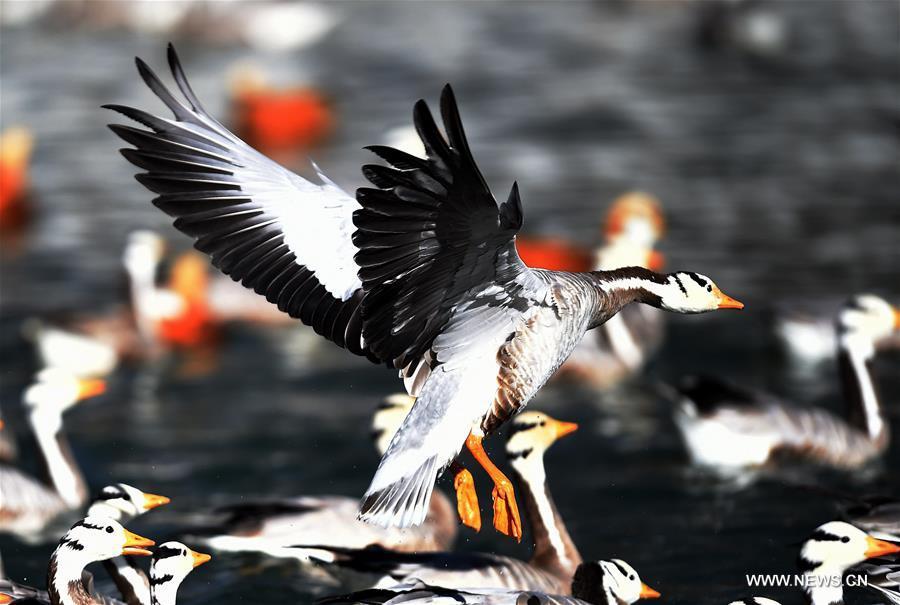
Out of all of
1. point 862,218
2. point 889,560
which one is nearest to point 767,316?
point 862,218

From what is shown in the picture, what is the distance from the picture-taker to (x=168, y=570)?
6234mm

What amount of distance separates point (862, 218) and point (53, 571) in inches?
374

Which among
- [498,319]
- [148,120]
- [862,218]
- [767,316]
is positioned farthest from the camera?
[862,218]

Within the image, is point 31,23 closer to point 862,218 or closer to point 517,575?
point 862,218

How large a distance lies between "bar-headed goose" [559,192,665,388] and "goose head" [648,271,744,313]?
3888mm

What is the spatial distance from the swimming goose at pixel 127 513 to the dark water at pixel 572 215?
48 cm

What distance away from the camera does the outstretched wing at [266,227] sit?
6.67m

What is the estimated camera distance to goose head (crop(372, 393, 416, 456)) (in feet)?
27.3

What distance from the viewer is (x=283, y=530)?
24.9 feet

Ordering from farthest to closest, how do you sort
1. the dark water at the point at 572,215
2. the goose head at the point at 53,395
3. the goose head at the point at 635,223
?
the goose head at the point at 635,223 < the goose head at the point at 53,395 < the dark water at the point at 572,215

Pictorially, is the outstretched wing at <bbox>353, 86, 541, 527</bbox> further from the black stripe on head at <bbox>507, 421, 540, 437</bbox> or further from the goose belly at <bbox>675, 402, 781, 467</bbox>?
the goose belly at <bbox>675, 402, 781, 467</bbox>

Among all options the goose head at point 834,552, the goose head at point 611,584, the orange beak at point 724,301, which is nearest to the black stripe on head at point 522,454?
the goose head at point 611,584

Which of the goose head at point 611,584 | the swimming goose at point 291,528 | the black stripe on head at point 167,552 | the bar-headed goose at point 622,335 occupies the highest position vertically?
the bar-headed goose at point 622,335

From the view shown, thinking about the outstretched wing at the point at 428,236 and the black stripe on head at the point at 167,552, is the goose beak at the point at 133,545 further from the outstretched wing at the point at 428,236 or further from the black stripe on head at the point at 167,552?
the outstretched wing at the point at 428,236
